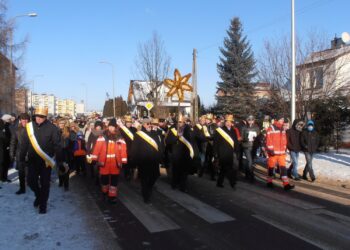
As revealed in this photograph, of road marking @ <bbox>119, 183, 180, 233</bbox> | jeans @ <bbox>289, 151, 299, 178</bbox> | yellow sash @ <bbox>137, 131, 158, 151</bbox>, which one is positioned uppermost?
yellow sash @ <bbox>137, 131, 158, 151</bbox>

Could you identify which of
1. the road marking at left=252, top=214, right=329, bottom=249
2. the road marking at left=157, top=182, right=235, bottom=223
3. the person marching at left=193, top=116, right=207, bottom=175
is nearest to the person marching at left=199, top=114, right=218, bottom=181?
the person marching at left=193, top=116, right=207, bottom=175

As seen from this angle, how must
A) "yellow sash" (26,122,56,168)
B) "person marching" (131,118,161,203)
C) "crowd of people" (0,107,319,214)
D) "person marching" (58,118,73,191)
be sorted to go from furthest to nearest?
"person marching" (58,118,73,191) < "person marching" (131,118,161,203) < "crowd of people" (0,107,319,214) < "yellow sash" (26,122,56,168)

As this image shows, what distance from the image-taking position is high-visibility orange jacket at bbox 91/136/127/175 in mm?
8383

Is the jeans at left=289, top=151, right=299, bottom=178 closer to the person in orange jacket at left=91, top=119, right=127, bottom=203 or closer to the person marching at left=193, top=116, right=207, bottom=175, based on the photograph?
the person marching at left=193, top=116, right=207, bottom=175

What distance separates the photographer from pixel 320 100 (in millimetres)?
18812

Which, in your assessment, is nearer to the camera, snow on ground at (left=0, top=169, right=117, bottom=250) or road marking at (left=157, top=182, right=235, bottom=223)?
snow on ground at (left=0, top=169, right=117, bottom=250)

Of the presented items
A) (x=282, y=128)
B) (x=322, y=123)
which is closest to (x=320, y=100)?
(x=322, y=123)

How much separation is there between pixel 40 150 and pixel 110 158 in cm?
163

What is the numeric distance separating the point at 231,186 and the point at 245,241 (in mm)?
4499

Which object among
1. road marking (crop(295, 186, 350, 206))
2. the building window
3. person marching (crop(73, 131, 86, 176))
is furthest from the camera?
the building window

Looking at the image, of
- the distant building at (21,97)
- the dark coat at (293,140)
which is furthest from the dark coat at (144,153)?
the distant building at (21,97)

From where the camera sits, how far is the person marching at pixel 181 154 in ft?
32.9

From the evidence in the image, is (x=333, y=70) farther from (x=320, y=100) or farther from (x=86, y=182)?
(x=86, y=182)

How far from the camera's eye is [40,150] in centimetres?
721
